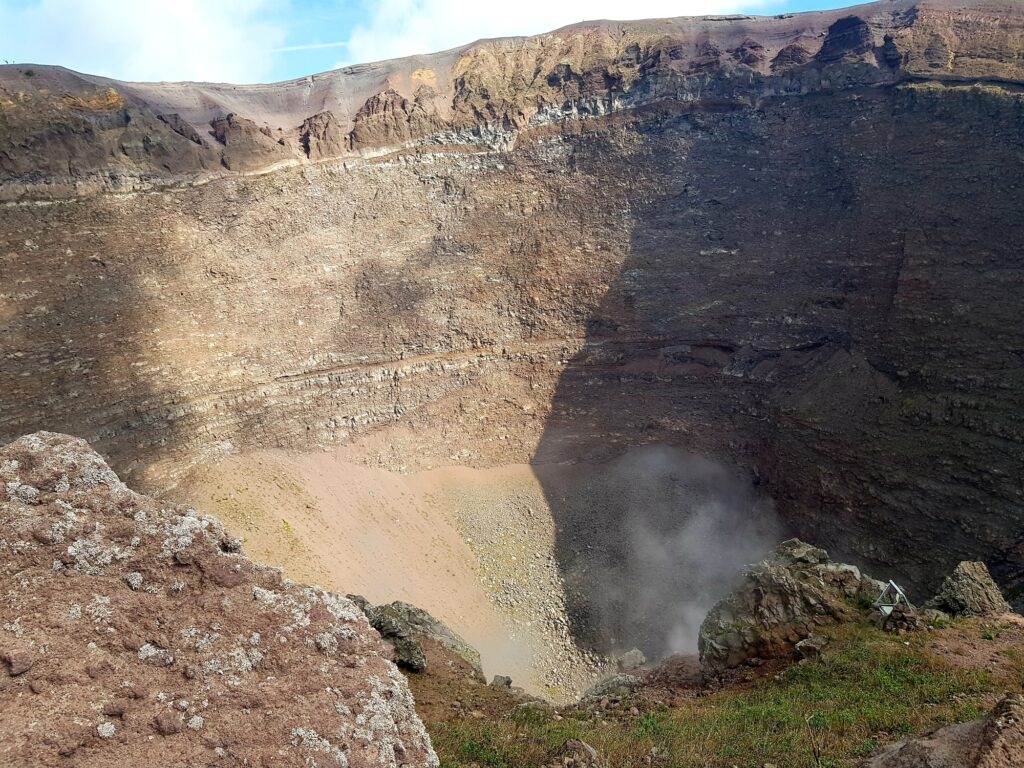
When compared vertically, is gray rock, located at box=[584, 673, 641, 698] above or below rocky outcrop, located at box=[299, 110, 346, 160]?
below

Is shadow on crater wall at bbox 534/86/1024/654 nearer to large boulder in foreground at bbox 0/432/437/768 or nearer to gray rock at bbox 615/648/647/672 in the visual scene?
gray rock at bbox 615/648/647/672

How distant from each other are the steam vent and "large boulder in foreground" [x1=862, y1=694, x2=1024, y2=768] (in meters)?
0.35

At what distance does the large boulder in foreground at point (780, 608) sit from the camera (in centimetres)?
1322

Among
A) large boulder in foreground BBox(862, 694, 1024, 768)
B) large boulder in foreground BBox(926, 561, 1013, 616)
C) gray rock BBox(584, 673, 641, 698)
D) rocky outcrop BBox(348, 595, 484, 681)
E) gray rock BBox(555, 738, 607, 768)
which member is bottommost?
gray rock BBox(584, 673, 641, 698)

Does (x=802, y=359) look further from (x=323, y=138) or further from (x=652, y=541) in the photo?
(x=323, y=138)

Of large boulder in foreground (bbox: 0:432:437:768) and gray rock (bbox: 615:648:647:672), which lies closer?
large boulder in foreground (bbox: 0:432:437:768)

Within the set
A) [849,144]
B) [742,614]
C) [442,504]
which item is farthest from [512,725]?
[849,144]

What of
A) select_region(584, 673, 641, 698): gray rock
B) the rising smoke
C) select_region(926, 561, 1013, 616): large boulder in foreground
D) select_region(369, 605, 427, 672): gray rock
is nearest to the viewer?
select_region(369, 605, 427, 672): gray rock

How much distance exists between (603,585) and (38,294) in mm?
22718

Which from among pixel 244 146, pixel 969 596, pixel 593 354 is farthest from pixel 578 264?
pixel 969 596

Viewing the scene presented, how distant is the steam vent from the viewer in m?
13.1

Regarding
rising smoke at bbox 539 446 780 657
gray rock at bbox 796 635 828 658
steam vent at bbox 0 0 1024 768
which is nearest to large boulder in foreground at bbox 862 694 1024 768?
steam vent at bbox 0 0 1024 768

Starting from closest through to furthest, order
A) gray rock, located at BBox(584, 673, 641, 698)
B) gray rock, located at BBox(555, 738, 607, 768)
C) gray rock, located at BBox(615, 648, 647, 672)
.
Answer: gray rock, located at BBox(555, 738, 607, 768) → gray rock, located at BBox(584, 673, 641, 698) → gray rock, located at BBox(615, 648, 647, 672)

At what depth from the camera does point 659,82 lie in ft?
98.4
